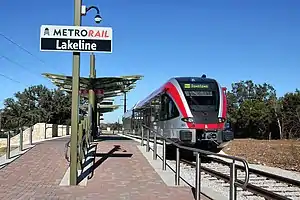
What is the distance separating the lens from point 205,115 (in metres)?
16.5

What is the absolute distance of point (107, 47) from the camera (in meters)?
9.98

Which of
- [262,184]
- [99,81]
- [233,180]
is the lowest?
[262,184]

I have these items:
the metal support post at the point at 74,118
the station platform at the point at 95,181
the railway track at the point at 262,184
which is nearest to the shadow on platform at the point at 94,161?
the station platform at the point at 95,181

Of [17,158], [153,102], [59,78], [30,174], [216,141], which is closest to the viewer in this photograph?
[30,174]

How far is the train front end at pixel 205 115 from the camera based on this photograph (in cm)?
1608

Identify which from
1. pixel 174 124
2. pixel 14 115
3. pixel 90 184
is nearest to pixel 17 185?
pixel 90 184

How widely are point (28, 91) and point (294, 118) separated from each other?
1807 inches

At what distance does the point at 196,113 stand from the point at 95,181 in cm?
698

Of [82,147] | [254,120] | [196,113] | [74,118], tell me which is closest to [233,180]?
[74,118]

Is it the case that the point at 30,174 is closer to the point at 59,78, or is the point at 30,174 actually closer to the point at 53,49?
the point at 53,49

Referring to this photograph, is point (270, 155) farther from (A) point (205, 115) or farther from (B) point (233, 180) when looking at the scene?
(B) point (233, 180)

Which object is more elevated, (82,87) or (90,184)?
(82,87)

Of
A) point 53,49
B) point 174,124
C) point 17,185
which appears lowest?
point 17,185

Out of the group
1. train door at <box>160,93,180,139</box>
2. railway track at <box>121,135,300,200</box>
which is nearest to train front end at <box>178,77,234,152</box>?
train door at <box>160,93,180,139</box>
